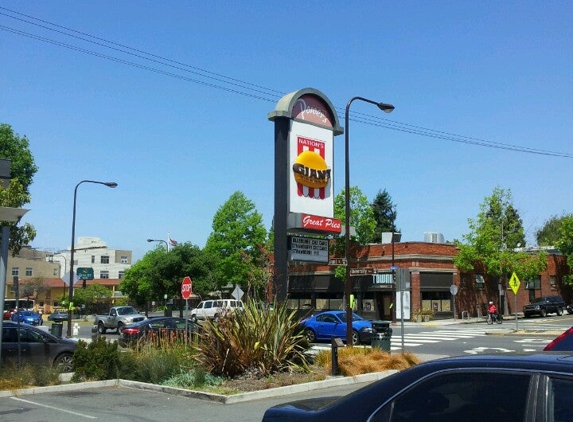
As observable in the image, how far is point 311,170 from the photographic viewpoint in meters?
19.0

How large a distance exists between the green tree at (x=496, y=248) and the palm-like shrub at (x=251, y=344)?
39795 mm

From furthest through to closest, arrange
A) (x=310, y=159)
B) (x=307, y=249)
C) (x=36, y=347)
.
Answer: (x=310, y=159) < (x=307, y=249) < (x=36, y=347)

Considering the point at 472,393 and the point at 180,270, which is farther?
the point at 180,270

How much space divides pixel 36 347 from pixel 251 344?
6.08 meters

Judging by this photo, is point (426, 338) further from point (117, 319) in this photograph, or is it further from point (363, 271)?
point (117, 319)

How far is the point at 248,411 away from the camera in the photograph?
441 inches

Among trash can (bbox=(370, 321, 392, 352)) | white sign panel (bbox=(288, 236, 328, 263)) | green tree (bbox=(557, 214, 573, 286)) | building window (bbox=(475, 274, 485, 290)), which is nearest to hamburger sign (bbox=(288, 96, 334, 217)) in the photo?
white sign panel (bbox=(288, 236, 328, 263))

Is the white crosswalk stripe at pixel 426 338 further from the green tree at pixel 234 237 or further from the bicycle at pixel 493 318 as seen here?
the green tree at pixel 234 237

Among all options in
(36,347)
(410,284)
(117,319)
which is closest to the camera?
(36,347)

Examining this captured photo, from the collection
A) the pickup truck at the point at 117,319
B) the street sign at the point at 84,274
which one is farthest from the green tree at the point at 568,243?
the street sign at the point at 84,274

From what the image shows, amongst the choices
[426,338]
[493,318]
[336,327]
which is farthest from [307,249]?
[493,318]

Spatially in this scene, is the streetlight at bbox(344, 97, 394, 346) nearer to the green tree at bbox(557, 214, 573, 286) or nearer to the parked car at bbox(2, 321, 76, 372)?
the parked car at bbox(2, 321, 76, 372)

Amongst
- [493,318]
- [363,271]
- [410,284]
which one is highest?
[363,271]

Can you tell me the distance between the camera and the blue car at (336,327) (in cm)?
2794
